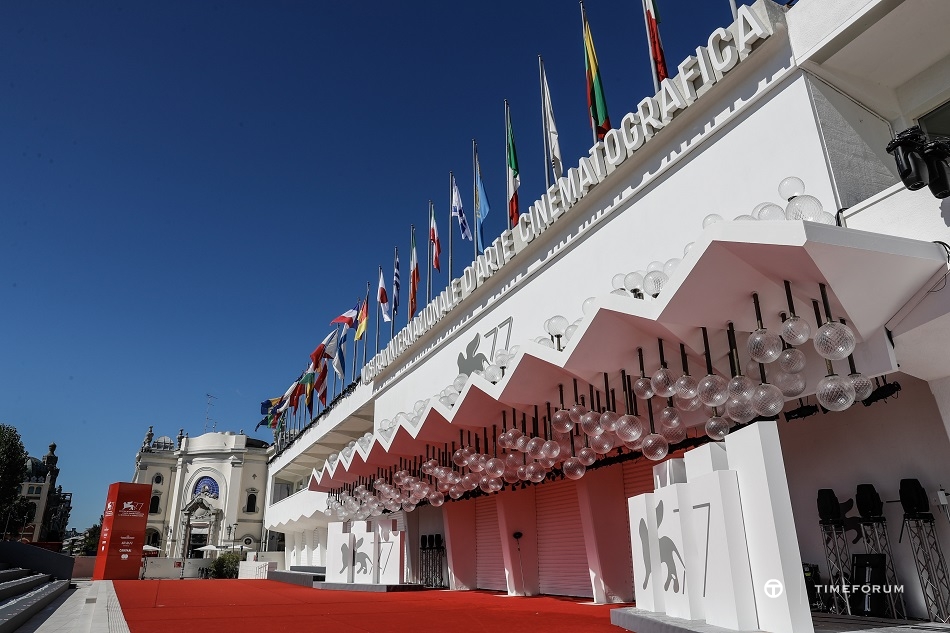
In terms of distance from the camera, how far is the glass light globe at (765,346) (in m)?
5.03

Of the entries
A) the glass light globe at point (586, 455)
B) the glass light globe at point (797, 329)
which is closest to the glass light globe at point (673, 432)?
the glass light globe at point (586, 455)

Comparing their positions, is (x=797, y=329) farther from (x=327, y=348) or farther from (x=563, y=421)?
(x=327, y=348)

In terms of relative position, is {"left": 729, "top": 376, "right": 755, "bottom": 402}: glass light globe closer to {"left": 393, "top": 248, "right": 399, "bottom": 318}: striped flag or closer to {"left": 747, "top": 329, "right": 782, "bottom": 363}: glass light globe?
{"left": 747, "top": 329, "right": 782, "bottom": 363}: glass light globe

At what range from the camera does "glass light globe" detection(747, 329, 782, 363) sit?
503 cm

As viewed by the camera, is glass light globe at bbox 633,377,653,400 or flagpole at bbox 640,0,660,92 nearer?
glass light globe at bbox 633,377,653,400

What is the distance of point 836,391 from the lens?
487cm

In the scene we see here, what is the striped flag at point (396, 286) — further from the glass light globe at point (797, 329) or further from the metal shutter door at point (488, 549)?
the glass light globe at point (797, 329)

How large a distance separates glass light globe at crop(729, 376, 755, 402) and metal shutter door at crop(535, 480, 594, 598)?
7457mm

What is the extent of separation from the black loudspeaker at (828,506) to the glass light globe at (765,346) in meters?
3.34

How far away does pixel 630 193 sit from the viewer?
9922 mm

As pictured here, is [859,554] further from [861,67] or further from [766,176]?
[861,67]

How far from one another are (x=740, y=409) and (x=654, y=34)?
24.7 feet

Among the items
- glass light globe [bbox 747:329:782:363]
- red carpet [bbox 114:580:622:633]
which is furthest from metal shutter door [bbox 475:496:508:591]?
glass light globe [bbox 747:329:782:363]

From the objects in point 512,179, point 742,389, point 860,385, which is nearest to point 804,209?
point 860,385
